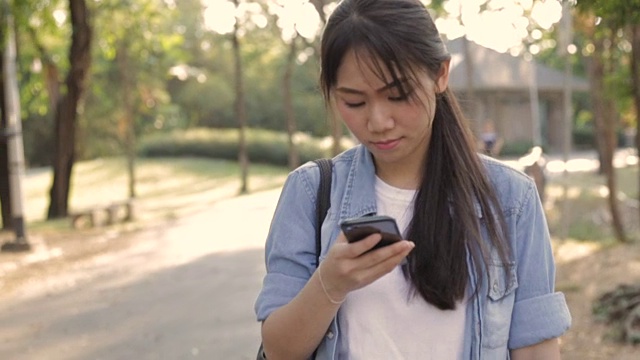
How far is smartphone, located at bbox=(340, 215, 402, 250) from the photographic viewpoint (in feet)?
6.91

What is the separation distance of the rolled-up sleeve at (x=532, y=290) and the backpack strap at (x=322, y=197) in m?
0.39

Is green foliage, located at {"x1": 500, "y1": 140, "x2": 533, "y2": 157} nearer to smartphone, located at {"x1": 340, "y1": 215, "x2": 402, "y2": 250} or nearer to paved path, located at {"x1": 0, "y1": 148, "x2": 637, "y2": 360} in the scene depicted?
paved path, located at {"x1": 0, "y1": 148, "x2": 637, "y2": 360}

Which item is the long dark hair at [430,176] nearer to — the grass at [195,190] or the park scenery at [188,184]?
the park scenery at [188,184]

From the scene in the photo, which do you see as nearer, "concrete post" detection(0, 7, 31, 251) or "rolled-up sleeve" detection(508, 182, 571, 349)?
"rolled-up sleeve" detection(508, 182, 571, 349)

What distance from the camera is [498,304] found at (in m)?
2.38

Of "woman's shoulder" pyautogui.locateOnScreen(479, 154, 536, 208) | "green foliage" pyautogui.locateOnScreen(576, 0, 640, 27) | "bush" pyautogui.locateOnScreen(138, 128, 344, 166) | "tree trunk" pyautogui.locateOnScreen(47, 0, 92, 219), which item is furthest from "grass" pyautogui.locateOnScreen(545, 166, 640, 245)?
"bush" pyautogui.locateOnScreen(138, 128, 344, 166)

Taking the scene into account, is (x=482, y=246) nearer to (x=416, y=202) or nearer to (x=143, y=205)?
(x=416, y=202)

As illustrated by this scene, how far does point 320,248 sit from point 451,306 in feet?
0.96

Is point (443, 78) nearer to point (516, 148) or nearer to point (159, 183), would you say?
point (159, 183)

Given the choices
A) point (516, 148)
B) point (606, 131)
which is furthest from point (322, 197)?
point (516, 148)

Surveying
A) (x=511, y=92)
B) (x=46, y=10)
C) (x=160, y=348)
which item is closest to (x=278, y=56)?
(x=511, y=92)

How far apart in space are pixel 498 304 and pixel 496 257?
0.31 ft

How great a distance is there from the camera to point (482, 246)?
7.79ft

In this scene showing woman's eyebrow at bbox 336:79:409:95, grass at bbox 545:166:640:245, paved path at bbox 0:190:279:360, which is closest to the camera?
woman's eyebrow at bbox 336:79:409:95
